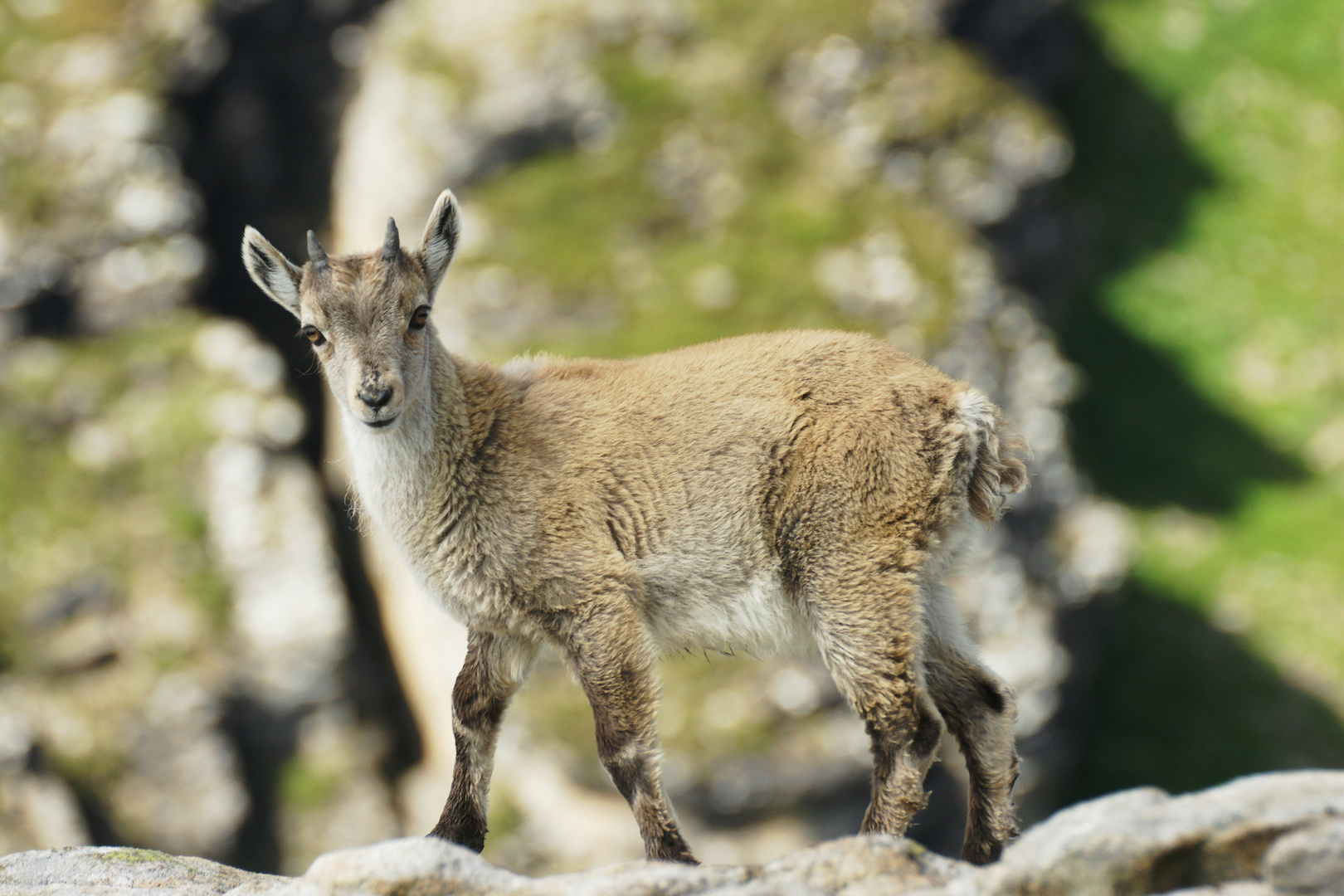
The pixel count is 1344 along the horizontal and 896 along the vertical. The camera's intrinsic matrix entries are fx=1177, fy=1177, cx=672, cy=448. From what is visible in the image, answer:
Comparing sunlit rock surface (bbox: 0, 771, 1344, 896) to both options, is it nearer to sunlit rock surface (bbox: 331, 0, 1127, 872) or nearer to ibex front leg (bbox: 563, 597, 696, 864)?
ibex front leg (bbox: 563, 597, 696, 864)

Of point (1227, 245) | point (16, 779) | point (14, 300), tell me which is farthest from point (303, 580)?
point (1227, 245)

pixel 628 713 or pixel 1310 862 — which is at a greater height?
pixel 628 713

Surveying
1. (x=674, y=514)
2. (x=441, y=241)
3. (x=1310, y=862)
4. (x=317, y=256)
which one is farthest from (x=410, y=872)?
(x=1310, y=862)

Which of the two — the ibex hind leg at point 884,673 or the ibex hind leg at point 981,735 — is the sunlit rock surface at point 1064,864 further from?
the ibex hind leg at point 981,735

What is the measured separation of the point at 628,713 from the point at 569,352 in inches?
813

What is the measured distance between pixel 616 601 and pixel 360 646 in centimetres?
2926

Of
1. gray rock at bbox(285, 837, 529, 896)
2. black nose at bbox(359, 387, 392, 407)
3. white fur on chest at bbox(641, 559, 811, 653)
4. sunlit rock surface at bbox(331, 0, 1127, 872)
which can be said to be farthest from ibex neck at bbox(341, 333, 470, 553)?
sunlit rock surface at bbox(331, 0, 1127, 872)

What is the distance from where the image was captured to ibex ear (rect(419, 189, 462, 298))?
29.5ft

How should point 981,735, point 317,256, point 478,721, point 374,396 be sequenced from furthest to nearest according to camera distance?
point 981,735, point 478,721, point 317,256, point 374,396

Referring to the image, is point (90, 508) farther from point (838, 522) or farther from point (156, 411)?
point (838, 522)

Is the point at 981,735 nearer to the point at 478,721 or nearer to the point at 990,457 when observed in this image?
the point at 990,457

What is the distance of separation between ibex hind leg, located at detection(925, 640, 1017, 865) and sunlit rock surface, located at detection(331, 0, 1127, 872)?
16.6 meters

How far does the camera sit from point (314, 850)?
107 feet

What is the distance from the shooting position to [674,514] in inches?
347
